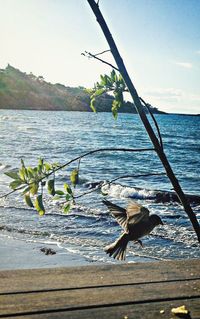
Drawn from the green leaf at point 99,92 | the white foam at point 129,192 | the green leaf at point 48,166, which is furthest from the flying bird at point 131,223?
the white foam at point 129,192

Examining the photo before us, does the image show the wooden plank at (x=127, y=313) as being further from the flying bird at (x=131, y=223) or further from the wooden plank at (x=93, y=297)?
the flying bird at (x=131, y=223)

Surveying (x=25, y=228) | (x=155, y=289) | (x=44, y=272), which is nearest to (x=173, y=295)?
(x=155, y=289)

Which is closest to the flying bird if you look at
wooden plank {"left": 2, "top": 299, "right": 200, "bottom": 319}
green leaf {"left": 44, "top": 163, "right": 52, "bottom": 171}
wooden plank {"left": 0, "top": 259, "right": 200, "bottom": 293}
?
green leaf {"left": 44, "top": 163, "right": 52, "bottom": 171}

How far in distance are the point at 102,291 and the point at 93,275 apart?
233mm

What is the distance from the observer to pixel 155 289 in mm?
2311

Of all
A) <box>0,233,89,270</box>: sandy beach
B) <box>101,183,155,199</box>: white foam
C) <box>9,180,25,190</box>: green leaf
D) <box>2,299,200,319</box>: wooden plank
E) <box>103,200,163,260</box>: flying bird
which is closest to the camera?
<box>9,180,25,190</box>: green leaf

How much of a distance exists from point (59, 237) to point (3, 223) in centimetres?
185

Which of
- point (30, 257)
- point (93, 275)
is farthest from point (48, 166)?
point (30, 257)

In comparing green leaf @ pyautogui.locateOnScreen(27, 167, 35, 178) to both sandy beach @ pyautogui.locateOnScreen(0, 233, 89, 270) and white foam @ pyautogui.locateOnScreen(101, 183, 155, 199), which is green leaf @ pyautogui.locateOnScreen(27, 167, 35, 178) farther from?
white foam @ pyautogui.locateOnScreen(101, 183, 155, 199)

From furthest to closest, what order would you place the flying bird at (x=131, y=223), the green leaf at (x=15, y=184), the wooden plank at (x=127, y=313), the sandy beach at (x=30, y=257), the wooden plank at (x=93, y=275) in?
the sandy beach at (x=30, y=257) → the wooden plank at (x=93, y=275) → the wooden plank at (x=127, y=313) → the flying bird at (x=131, y=223) → the green leaf at (x=15, y=184)

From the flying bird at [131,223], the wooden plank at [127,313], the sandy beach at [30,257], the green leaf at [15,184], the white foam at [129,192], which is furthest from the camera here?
the white foam at [129,192]

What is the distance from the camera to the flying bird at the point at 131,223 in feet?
4.84

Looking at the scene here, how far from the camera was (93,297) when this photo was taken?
219cm

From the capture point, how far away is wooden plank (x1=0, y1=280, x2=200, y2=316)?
6.82 ft
